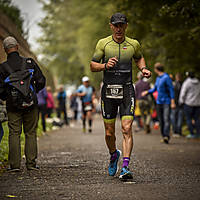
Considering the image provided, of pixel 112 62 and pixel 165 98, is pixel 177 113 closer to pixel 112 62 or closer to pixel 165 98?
pixel 165 98

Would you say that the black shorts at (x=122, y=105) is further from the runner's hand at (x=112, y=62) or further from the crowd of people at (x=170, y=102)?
the crowd of people at (x=170, y=102)

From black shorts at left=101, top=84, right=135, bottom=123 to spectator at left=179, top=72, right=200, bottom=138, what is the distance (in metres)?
8.99

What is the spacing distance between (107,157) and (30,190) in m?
4.01

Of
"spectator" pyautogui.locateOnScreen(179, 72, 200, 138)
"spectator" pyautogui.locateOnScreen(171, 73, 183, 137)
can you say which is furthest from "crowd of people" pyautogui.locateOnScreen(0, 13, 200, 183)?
"spectator" pyautogui.locateOnScreen(171, 73, 183, 137)

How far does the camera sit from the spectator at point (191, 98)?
16.2 m

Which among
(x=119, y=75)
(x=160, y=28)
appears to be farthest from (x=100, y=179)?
(x=160, y=28)

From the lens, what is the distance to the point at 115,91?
24.4 feet

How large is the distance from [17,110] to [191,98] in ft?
29.2

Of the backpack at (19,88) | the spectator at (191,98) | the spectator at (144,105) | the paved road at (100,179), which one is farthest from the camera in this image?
the spectator at (144,105)

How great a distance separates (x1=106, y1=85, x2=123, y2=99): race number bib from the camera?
7.43 m

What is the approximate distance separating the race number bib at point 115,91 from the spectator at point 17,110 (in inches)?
55.8

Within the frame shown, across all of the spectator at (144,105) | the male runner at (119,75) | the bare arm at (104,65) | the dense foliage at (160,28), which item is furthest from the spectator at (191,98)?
the bare arm at (104,65)

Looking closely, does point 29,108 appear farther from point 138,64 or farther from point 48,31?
point 48,31

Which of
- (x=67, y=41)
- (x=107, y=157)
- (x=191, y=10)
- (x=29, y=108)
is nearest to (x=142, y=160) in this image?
(x=107, y=157)
